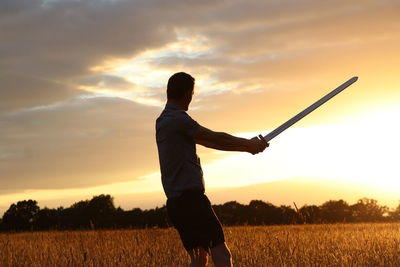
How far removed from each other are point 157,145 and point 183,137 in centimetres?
42

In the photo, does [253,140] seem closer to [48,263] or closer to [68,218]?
[48,263]

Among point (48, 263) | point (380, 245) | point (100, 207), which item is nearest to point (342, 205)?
point (100, 207)

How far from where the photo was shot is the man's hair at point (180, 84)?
5.89 m

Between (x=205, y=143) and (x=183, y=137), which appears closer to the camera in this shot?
(x=183, y=137)

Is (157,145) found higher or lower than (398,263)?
higher

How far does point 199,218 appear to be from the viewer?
582 centimetres

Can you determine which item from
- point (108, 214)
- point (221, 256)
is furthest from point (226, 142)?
point (108, 214)

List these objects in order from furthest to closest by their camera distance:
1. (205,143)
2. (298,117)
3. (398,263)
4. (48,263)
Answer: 1. (48,263)
2. (398,263)
3. (298,117)
4. (205,143)

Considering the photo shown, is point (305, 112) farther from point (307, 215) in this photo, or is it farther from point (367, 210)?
point (367, 210)

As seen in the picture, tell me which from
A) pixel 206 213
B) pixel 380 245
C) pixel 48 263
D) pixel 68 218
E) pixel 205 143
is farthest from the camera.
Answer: pixel 68 218

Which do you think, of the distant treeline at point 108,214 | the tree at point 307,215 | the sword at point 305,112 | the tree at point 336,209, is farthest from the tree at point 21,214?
the sword at point 305,112

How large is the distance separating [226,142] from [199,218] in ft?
2.84

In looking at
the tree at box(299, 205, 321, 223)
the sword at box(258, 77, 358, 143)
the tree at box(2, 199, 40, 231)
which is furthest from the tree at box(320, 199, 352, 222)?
the sword at box(258, 77, 358, 143)

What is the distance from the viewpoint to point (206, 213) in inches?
229
